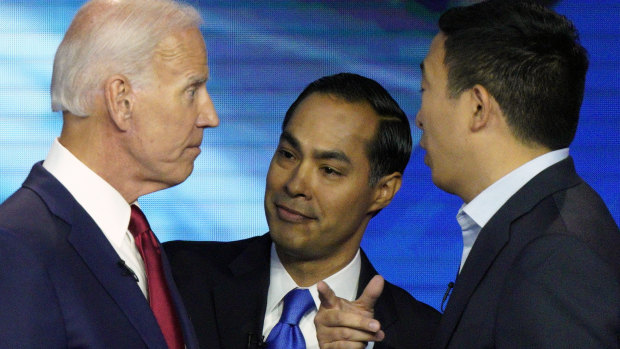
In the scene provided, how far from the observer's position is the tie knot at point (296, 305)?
10.5ft

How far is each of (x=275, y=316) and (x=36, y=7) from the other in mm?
1891

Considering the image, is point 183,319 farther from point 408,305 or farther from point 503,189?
point 408,305

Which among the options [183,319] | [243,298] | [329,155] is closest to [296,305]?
[243,298]

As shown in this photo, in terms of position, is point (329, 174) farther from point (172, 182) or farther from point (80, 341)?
point (80, 341)

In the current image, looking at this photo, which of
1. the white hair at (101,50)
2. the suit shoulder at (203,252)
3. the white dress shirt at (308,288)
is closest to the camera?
the white hair at (101,50)

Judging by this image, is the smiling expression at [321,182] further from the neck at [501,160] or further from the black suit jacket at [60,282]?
the black suit jacket at [60,282]

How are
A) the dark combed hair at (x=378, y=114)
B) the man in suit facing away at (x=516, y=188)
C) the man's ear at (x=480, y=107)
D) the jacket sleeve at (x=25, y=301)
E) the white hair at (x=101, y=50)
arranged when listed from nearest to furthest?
the jacket sleeve at (x=25, y=301), the man in suit facing away at (x=516, y=188), the white hair at (x=101, y=50), the man's ear at (x=480, y=107), the dark combed hair at (x=378, y=114)

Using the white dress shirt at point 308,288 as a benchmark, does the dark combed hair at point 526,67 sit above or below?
above

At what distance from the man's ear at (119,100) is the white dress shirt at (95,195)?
143 mm

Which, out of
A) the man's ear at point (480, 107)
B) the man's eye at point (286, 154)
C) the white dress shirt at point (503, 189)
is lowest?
the white dress shirt at point (503, 189)

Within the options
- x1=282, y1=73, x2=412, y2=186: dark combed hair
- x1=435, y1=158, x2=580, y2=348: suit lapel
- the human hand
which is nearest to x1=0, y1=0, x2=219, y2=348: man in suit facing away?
the human hand

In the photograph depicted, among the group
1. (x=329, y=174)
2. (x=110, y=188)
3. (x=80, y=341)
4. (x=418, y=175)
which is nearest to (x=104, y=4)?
(x=110, y=188)

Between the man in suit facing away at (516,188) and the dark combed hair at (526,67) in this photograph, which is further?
the dark combed hair at (526,67)

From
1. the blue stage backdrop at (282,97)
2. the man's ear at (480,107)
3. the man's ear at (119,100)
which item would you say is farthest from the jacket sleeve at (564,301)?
the blue stage backdrop at (282,97)
